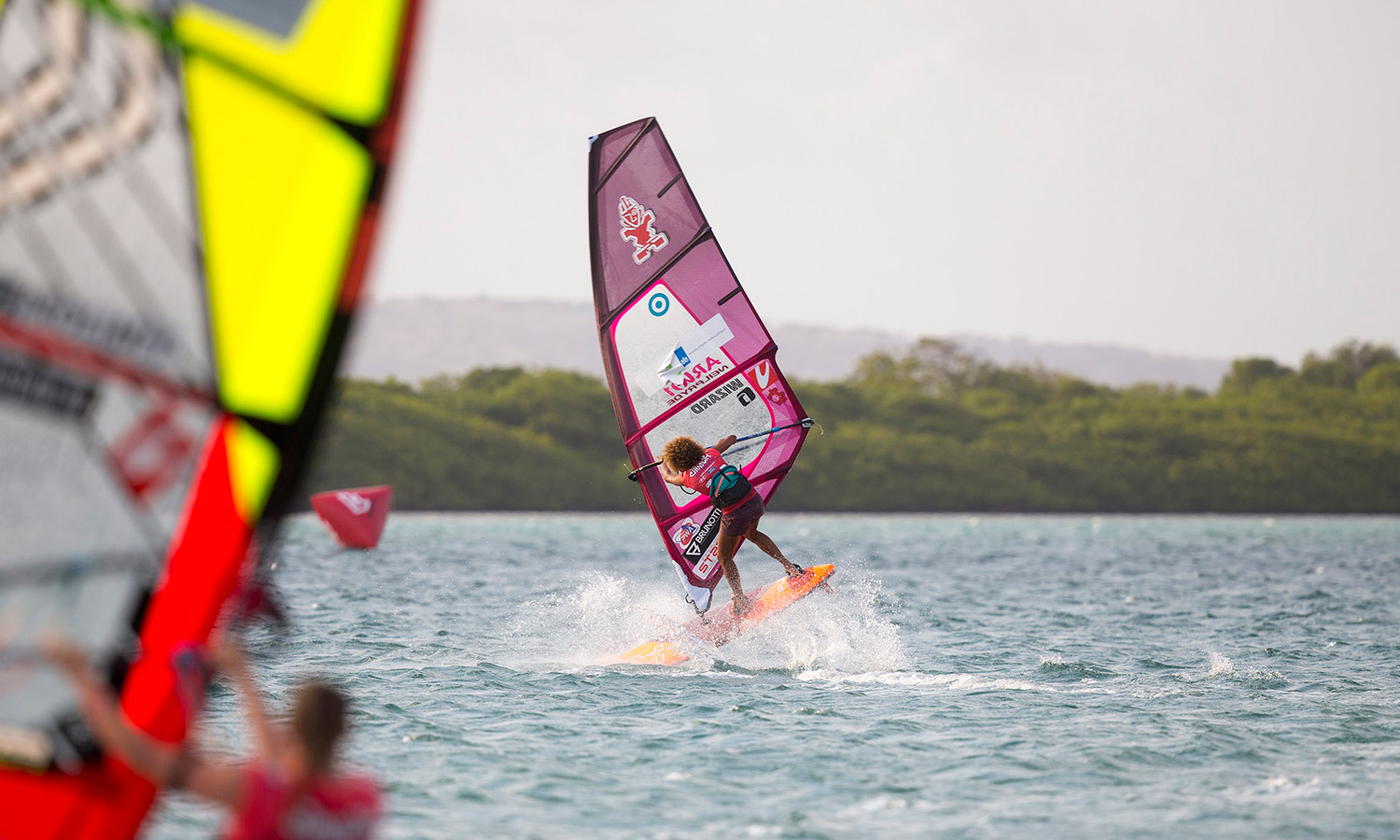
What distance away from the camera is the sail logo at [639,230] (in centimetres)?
1016

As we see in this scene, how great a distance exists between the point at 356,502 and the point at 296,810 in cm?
2210

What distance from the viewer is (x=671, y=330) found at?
402 inches

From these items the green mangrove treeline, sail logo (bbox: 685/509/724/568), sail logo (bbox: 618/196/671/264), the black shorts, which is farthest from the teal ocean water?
the green mangrove treeline

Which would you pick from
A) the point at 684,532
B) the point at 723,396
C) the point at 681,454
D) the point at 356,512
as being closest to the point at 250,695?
the point at 681,454

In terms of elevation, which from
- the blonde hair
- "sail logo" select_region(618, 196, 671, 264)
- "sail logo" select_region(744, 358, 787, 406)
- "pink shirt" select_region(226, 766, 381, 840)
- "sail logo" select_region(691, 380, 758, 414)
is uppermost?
"sail logo" select_region(618, 196, 671, 264)

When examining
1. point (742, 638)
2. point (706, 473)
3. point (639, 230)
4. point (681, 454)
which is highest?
point (639, 230)

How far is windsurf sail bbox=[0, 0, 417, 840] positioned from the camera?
2816 millimetres

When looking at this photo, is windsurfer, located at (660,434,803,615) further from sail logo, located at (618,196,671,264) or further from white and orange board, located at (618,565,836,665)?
sail logo, located at (618,196,671,264)

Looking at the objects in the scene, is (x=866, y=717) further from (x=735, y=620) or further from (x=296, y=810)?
(x=296, y=810)

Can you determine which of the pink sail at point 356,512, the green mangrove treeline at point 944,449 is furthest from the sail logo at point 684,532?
the green mangrove treeline at point 944,449

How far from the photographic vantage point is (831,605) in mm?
10930

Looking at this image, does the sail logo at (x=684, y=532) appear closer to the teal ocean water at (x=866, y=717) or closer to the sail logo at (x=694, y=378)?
the teal ocean water at (x=866, y=717)

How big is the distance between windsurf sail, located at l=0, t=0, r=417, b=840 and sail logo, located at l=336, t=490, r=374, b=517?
21245 millimetres

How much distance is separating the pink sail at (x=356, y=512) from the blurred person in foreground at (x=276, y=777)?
2051 cm
